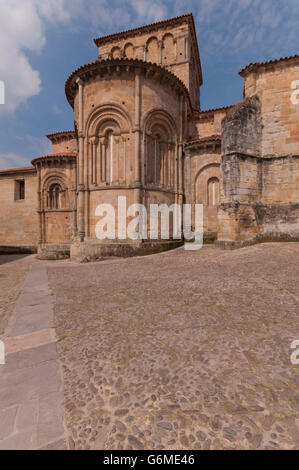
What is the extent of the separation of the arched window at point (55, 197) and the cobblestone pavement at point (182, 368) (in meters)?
12.7

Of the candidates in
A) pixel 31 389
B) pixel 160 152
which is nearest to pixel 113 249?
pixel 160 152

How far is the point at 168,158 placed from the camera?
12.5m

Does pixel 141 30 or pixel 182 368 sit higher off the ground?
pixel 141 30

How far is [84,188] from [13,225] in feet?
35.6

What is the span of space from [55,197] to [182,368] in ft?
51.8

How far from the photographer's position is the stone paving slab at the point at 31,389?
54.6 inches

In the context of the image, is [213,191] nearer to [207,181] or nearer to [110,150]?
[207,181]

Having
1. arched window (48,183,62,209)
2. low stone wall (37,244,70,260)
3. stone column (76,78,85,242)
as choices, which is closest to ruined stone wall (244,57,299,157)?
stone column (76,78,85,242)

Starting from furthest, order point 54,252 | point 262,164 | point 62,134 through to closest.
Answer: point 62,134
point 54,252
point 262,164

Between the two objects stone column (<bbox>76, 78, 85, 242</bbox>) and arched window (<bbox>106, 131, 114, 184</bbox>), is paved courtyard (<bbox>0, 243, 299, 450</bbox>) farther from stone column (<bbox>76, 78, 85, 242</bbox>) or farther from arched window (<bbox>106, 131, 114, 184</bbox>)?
arched window (<bbox>106, 131, 114, 184</bbox>)

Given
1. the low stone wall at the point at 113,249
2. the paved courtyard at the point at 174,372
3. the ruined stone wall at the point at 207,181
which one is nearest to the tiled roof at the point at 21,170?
the low stone wall at the point at 113,249

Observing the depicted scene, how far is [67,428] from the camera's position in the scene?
1442 mm

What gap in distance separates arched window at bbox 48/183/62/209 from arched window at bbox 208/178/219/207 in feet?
34.5
